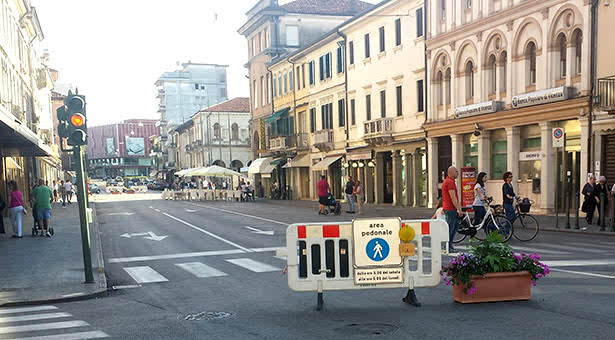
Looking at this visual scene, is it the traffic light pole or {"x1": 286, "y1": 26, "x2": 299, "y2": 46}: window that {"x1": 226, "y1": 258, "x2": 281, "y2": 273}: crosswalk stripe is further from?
{"x1": 286, "y1": 26, "x2": 299, "y2": 46}: window

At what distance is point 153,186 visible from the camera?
285ft

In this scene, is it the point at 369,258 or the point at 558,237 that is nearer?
the point at 369,258

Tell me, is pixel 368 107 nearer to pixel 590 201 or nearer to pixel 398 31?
pixel 398 31

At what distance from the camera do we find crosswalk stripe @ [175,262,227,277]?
10.2m

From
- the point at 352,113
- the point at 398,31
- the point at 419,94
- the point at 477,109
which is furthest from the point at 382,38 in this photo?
the point at 477,109

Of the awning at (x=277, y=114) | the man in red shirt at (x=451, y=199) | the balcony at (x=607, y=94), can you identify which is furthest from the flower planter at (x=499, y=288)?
the awning at (x=277, y=114)

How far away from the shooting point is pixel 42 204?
17469mm

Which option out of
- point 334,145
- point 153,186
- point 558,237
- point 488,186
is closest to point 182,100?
point 153,186

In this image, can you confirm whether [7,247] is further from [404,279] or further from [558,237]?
[558,237]

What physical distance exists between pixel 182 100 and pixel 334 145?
6789 centimetres

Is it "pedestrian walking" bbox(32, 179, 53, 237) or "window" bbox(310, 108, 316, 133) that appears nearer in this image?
"pedestrian walking" bbox(32, 179, 53, 237)

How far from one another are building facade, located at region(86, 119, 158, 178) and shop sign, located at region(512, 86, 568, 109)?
5090 inches

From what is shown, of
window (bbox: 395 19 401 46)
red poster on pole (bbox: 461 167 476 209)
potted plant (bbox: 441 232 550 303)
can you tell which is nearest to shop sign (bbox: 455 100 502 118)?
red poster on pole (bbox: 461 167 476 209)

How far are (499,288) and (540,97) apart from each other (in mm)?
15614
